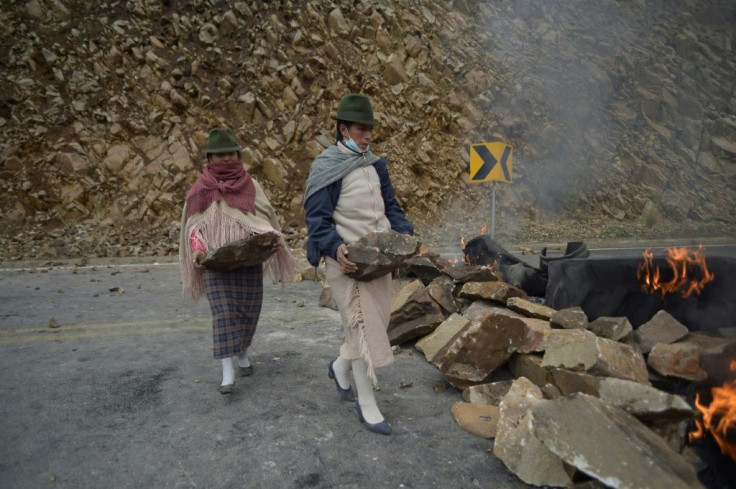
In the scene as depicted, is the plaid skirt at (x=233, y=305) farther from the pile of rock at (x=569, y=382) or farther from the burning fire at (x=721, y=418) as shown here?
the burning fire at (x=721, y=418)

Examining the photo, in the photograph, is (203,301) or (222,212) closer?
(222,212)

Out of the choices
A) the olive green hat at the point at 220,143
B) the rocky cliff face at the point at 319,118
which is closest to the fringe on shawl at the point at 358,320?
the olive green hat at the point at 220,143

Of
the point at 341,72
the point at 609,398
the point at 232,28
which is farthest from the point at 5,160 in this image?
the point at 609,398

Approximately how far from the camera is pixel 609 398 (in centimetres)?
265

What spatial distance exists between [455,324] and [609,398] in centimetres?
166

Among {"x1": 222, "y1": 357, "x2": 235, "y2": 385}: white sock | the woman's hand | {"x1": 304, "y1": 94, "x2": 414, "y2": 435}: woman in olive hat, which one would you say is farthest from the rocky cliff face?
the woman's hand

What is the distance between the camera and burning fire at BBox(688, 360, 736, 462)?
230 centimetres

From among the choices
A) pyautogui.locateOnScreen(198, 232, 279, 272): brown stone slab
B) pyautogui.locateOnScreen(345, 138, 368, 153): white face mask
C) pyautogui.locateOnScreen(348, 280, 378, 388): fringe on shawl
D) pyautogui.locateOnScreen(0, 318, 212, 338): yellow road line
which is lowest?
pyautogui.locateOnScreen(0, 318, 212, 338): yellow road line

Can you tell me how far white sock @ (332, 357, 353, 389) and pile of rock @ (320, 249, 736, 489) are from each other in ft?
2.31

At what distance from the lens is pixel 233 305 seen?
12.6ft

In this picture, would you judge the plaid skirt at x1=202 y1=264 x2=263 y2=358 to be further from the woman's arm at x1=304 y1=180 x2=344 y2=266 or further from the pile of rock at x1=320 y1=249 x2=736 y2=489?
the pile of rock at x1=320 y1=249 x2=736 y2=489

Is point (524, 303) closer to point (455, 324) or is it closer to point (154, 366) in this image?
point (455, 324)

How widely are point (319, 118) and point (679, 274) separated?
1083 cm

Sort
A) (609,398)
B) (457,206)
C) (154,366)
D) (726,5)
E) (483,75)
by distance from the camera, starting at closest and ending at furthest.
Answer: (609,398)
(154,366)
(457,206)
(483,75)
(726,5)
